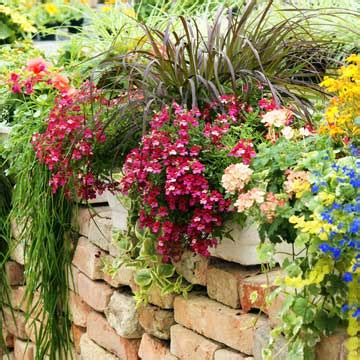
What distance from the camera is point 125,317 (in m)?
3.04

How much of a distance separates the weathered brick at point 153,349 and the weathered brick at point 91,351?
246 mm

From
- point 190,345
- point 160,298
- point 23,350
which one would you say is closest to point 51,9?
point 23,350

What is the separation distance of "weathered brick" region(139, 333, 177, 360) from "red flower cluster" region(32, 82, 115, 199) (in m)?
0.49

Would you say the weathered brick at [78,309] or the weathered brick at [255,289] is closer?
the weathered brick at [255,289]

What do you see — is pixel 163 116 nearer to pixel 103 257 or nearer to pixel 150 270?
pixel 150 270

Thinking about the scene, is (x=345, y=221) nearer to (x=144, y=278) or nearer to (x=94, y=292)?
(x=144, y=278)

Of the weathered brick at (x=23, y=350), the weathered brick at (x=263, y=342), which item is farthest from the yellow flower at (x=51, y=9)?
the weathered brick at (x=263, y=342)

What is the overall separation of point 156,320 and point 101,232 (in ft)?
1.40

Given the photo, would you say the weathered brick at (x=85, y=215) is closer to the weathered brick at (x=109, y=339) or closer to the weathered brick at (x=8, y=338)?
the weathered brick at (x=109, y=339)

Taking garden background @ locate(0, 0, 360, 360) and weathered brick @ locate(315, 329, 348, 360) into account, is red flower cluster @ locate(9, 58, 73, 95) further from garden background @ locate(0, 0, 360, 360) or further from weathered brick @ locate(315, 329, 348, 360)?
weathered brick @ locate(315, 329, 348, 360)

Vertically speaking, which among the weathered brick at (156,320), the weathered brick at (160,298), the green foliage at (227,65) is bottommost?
the weathered brick at (156,320)

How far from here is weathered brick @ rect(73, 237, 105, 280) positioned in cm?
328

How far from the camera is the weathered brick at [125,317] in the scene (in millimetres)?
3027

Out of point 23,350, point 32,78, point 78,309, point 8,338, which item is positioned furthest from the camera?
point 8,338
